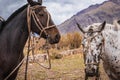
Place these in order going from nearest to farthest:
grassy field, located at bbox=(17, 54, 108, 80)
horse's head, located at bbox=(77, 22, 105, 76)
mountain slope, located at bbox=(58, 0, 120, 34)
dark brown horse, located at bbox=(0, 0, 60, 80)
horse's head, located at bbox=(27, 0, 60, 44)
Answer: dark brown horse, located at bbox=(0, 0, 60, 80) → horse's head, located at bbox=(27, 0, 60, 44) → horse's head, located at bbox=(77, 22, 105, 76) → grassy field, located at bbox=(17, 54, 108, 80) → mountain slope, located at bbox=(58, 0, 120, 34)

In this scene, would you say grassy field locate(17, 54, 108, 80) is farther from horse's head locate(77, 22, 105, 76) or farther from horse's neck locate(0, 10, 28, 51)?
horse's neck locate(0, 10, 28, 51)

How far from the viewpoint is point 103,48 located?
709 centimetres

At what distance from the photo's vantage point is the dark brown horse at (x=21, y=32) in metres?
6.46

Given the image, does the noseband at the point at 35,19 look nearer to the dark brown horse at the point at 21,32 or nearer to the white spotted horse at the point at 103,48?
the dark brown horse at the point at 21,32

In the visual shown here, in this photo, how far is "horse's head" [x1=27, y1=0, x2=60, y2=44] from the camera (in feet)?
21.6

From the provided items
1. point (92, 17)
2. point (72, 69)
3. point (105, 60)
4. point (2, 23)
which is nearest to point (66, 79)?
point (72, 69)

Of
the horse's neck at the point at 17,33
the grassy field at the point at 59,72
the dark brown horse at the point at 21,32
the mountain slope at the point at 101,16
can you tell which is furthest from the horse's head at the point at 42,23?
the mountain slope at the point at 101,16

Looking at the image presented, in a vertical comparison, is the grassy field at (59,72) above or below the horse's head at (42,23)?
below

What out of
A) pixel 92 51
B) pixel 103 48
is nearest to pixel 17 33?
pixel 92 51

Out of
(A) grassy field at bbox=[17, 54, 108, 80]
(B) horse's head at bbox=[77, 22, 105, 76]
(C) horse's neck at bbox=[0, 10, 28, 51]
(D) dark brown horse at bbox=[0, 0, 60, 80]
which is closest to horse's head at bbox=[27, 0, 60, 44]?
(D) dark brown horse at bbox=[0, 0, 60, 80]

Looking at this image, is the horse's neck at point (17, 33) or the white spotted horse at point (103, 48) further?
the white spotted horse at point (103, 48)

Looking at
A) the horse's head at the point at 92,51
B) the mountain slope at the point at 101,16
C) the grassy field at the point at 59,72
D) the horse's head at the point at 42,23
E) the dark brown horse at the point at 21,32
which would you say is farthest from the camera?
the mountain slope at the point at 101,16

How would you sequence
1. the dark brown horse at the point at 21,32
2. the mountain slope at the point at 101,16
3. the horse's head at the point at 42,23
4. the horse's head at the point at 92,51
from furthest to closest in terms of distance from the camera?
the mountain slope at the point at 101,16, the horse's head at the point at 92,51, the horse's head at the point at 42,23, the dark brown horse at the point at 21,32

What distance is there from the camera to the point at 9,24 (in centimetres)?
672
